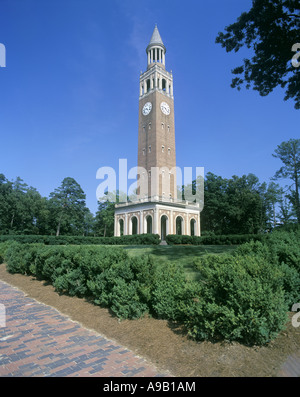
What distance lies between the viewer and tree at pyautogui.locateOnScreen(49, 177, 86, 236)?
53594 mm

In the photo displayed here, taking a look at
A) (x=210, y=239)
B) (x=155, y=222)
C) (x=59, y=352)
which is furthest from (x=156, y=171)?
(x=59, y=352)

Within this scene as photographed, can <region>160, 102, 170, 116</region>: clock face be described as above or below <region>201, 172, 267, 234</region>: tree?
above

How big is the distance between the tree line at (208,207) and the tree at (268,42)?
35.0 m

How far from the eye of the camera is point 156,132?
3981cm

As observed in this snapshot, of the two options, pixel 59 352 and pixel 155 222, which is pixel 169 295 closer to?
pixel 59 352

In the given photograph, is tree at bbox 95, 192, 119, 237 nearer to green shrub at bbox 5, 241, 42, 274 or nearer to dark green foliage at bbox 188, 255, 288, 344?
green shrub at bbox 5, 241, 42, 274

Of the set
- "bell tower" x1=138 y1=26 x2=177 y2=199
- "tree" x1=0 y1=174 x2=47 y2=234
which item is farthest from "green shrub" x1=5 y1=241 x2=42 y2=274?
"tree" x1=0 y1=174 x2=47 y2=234

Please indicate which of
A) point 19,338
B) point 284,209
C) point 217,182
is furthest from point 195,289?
point 217,182

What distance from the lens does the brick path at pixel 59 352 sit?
12.5ft

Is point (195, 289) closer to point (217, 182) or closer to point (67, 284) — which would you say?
point (67, 284)

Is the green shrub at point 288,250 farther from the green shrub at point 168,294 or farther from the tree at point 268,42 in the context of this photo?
the tree at point 268,42

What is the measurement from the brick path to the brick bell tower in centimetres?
2909

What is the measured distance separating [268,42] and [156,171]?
27871 mm

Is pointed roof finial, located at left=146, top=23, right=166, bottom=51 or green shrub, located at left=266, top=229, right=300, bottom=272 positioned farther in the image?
pointed roof finial, located at left=146, top=23, right=166, bottom=51
